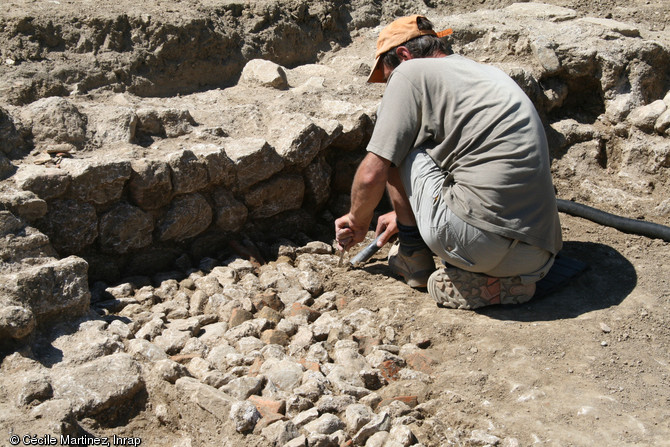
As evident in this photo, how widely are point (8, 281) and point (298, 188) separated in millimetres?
1760

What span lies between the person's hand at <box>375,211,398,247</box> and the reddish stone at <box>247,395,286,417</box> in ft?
4.77

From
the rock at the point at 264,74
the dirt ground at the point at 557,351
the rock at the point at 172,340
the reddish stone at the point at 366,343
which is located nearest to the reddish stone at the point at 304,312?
the dirt ground at the point at 557,351

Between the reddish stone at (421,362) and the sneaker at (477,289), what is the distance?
42 cm

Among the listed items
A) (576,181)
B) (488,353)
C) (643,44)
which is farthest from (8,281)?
(643,44)

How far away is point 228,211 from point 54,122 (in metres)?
1.01

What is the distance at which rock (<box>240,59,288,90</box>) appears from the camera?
4.60m

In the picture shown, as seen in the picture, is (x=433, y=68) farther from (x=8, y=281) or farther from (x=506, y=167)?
(x=8, y=281)

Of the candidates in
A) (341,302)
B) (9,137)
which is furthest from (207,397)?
(9,137)

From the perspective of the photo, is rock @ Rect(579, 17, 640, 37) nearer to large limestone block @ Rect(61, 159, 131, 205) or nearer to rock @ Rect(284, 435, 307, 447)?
large limestone block @ Rect(61, 159, 131, 205)

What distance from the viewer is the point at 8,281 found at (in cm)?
282

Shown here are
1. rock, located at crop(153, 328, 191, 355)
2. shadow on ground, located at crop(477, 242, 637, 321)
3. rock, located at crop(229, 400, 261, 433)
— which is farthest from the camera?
shadow on ground, located at crop(477, 242, 637, 321)

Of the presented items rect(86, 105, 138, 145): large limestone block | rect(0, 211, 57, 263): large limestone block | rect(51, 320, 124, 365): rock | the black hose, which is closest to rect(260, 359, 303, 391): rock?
rect(51, 320, 124, 365): rock

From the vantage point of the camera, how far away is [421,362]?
2953 mm

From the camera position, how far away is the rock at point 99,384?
8.26 ft
